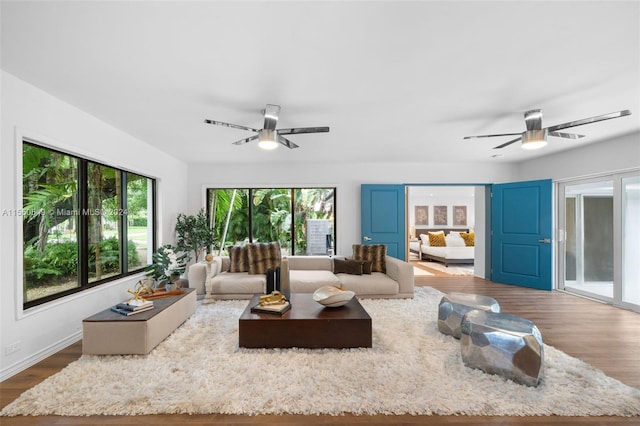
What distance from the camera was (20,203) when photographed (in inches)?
93.7

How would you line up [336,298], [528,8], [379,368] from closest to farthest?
[528,8] < [379,368] < [336,298]

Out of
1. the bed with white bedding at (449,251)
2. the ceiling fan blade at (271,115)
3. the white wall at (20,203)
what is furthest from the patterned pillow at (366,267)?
the bed with white bedding at (449,251)

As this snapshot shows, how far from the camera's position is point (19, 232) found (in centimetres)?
237

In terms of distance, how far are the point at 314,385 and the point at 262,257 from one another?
8.92ft

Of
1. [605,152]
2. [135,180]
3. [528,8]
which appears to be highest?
[528,8]

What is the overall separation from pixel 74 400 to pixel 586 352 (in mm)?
4290

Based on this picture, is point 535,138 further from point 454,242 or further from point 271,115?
point 454,242

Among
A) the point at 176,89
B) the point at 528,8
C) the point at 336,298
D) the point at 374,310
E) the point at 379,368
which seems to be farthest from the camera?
the point at 374,310

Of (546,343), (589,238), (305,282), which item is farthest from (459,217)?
(305,282)

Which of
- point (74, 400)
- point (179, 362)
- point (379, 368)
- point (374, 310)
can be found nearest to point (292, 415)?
point (379, 368)

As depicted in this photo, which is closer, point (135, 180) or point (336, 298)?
point (336, 298)

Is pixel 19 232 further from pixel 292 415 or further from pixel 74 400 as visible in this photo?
pixel 292 415

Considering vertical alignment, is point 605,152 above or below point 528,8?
below

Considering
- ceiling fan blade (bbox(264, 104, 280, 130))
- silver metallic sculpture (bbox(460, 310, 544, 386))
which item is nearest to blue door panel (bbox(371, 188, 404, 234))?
ceiling fan blade (bbox(264, 104, 280, 130))
